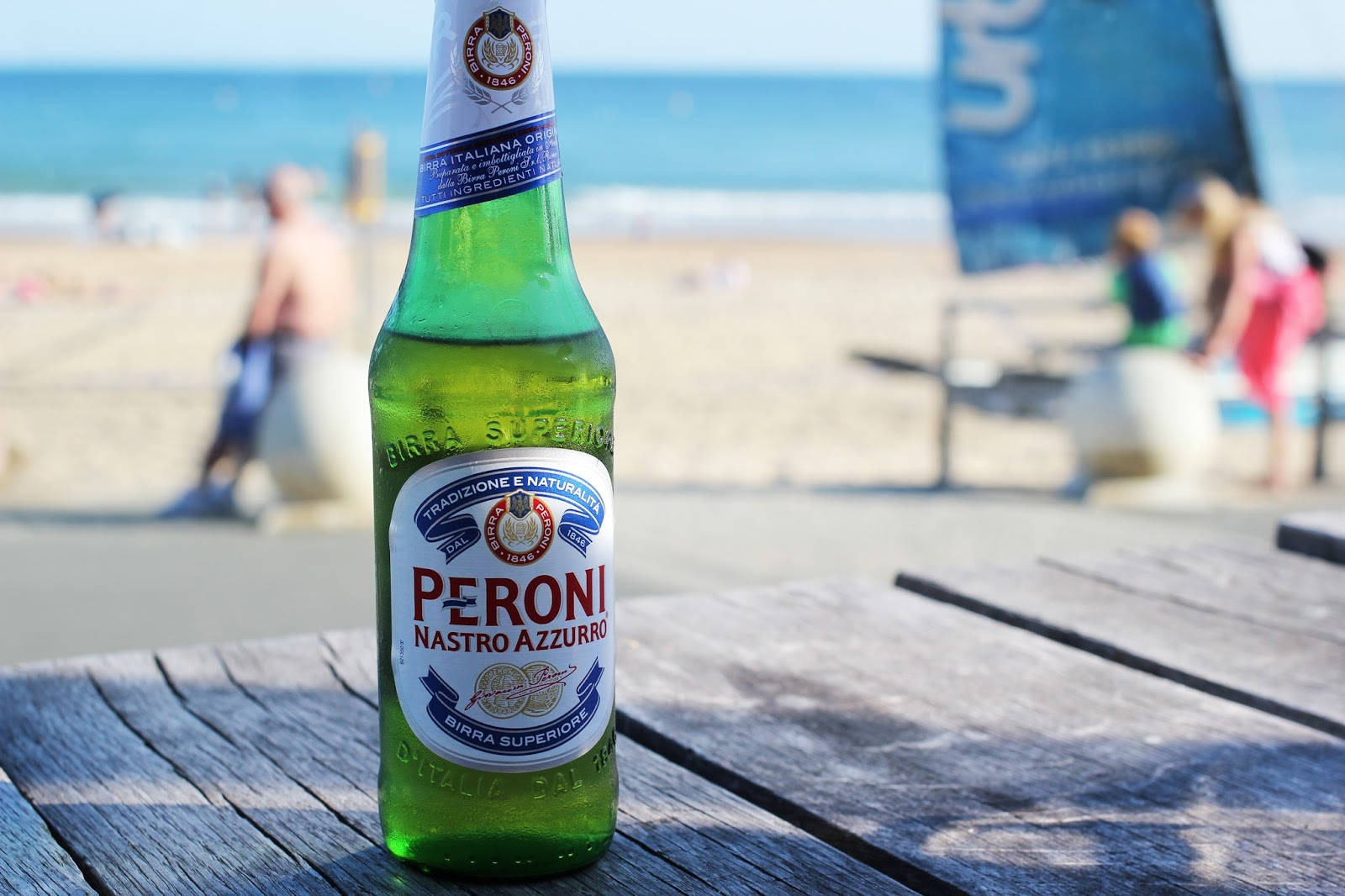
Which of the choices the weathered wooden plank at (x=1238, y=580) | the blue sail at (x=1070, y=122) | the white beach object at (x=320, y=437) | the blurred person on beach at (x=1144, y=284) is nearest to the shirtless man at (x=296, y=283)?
the white beach object at (x=320, y=437)

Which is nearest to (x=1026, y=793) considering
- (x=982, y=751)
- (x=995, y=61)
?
(x=982, y=751)

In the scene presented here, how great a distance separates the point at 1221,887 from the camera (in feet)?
3.95

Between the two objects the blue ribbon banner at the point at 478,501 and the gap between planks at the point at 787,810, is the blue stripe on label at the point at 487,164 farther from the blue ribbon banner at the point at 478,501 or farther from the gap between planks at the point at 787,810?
the gap between planks at the point at 787,810

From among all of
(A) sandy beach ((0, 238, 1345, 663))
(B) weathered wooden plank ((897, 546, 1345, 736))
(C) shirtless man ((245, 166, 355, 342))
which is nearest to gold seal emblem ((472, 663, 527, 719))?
(B) weathered wooden plank ((897, 546, 1345, 736))

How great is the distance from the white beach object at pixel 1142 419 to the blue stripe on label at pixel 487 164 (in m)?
7.34

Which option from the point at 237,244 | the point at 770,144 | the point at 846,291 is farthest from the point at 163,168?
the point at 846,291

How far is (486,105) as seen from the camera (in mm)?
1345

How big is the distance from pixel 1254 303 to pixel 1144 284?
1.29m

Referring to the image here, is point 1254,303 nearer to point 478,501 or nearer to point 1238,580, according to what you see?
point 1238,580

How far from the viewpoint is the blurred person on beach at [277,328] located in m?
8.74

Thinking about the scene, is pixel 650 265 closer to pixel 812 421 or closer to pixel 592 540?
pixel 812 421

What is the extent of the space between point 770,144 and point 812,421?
49.5 meters

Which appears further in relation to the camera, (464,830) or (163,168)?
(163,168)

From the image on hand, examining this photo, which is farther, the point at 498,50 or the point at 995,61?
the point at 995,61
